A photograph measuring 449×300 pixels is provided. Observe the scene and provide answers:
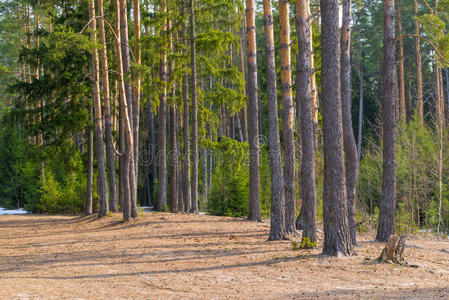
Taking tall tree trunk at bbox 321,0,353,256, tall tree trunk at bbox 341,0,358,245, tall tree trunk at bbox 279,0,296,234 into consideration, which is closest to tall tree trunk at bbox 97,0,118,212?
tall tree trunk at bbox 279,0,296,234

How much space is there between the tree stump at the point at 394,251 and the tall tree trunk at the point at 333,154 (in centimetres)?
64

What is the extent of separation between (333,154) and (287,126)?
275 centimetres

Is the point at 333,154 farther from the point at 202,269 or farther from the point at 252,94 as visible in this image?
the point at 252,94

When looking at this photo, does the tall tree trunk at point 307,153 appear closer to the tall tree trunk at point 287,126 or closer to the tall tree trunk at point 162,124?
the tall tree trunk at point 287,126

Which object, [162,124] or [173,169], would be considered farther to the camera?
[173,169]

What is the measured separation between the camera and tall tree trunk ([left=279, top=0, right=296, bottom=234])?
11.2 meters

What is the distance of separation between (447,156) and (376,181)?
10.4 ft

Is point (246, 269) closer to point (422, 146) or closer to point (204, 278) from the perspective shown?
point (204, 278)

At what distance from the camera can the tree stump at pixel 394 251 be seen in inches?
328

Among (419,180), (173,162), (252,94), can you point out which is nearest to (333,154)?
(252,94)

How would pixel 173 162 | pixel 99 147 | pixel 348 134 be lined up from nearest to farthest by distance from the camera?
pixel 348 134 → pixel 99 147 → pixel 173 162

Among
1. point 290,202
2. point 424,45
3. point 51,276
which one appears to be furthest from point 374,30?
point 51,276

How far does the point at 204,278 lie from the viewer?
24.5ft

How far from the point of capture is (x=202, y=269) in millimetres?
8164
